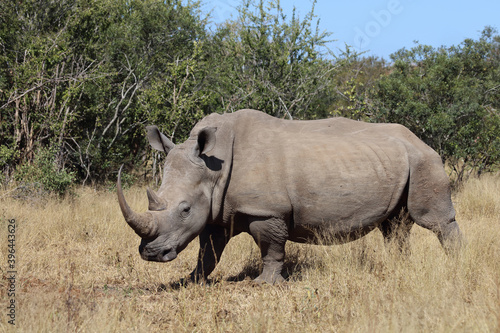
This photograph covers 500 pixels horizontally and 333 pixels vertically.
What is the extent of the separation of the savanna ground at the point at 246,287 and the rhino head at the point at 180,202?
457 mm

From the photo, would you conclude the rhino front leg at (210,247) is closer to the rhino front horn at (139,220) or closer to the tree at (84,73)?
the rhino front horn at (139,220)

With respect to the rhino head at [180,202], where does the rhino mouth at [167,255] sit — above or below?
below

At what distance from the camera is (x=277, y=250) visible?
17.8 ft

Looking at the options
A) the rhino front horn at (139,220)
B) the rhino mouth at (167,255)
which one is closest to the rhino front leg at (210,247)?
the rhino mouth at (167,255)

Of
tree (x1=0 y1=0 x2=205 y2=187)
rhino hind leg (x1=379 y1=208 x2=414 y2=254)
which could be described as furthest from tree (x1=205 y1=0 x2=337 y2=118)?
rhino hind leg (x1=379 y1=208 x2=414 y2=254)

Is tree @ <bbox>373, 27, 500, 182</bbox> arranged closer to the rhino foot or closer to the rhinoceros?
the rhinoceros

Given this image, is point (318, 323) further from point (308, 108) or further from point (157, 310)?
point (308, 108)

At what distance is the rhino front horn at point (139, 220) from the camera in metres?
4.50

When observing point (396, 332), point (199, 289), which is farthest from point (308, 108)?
point (396, 332)

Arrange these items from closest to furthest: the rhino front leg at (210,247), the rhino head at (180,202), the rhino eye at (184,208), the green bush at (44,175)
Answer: the rhino head at (180,202) → the rhino eye at (184,208) → the rhino front leg at (210,247) → the green bush at (44,175)

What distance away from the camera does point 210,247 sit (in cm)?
576

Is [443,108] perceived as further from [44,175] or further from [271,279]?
[44,175]

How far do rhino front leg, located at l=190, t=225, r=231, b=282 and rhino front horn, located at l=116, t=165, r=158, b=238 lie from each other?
3.39 ft

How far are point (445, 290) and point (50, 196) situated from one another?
688cm
